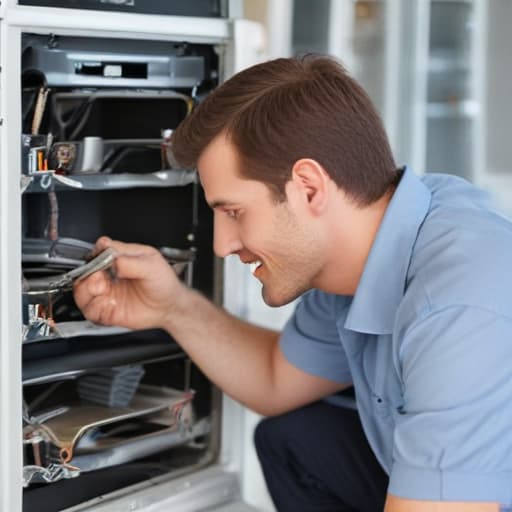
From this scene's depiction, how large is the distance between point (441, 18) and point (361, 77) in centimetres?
38

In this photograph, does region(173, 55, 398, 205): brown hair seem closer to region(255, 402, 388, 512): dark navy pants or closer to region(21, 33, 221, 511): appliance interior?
region(21, 33, 221, 511): appliance interior

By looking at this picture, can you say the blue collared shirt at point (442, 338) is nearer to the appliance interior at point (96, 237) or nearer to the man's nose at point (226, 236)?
the man's nose at point (226, 236)

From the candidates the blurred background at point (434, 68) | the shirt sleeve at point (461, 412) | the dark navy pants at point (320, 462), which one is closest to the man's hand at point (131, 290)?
the dark navy pants at point (320, 462)

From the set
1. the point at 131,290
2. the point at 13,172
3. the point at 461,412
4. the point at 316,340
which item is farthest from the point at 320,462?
Answer: the point at 13,172

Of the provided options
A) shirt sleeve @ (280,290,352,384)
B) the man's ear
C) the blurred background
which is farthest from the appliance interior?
the blurred background

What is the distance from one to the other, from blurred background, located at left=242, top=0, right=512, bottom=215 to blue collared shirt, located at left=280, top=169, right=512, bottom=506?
2.28 meters

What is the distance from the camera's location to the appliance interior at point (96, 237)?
140 centimetres

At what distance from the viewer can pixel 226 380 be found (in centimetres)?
163

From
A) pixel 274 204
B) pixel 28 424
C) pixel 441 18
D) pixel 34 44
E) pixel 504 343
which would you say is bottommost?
pixel 28 424

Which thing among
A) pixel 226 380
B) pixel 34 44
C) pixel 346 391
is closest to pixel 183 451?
pixel 226 380

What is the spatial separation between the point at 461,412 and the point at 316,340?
0.49 meters

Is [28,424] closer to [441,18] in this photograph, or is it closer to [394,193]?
[394,193]

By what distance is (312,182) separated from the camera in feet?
4.24

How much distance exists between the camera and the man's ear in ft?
4.21
